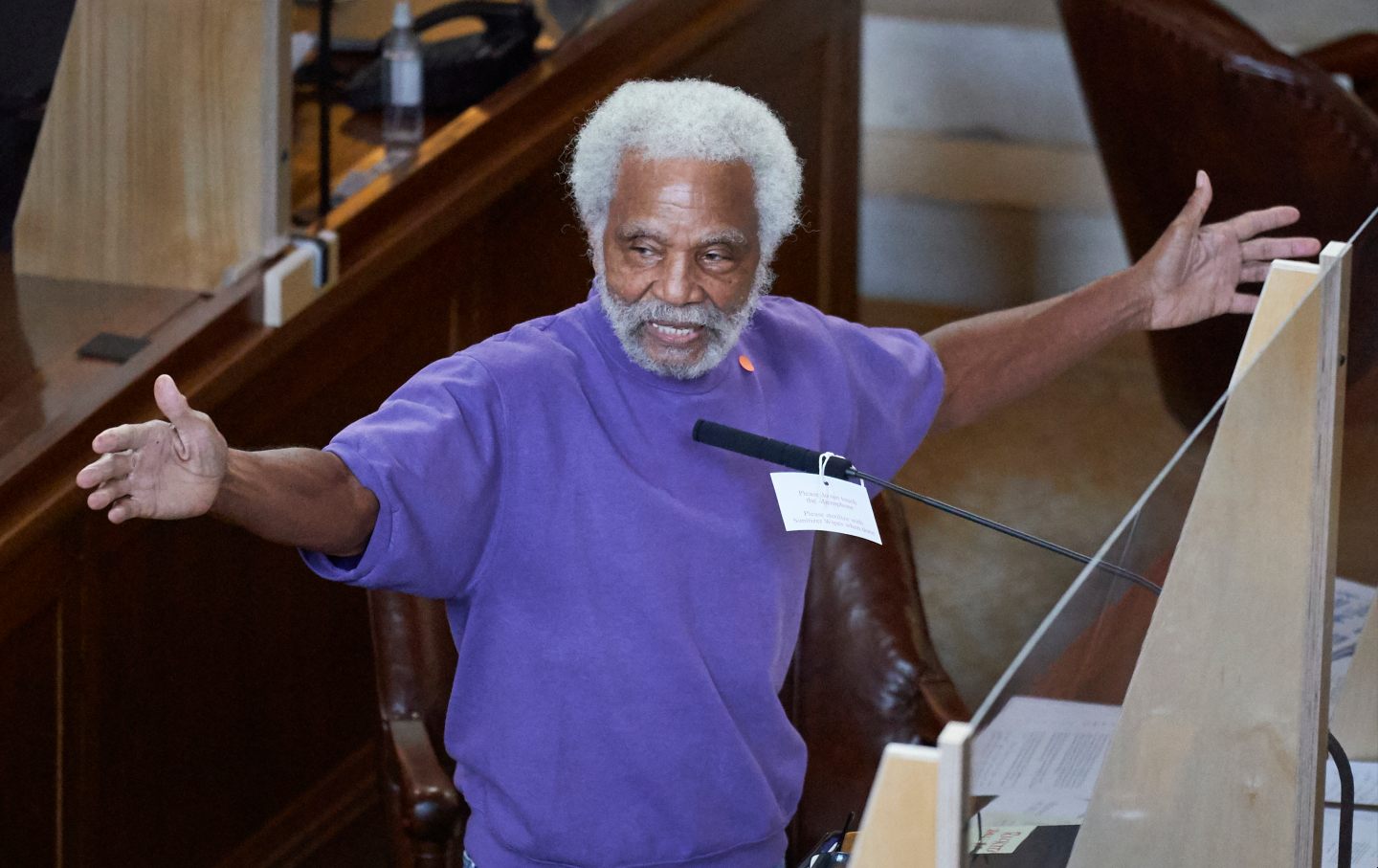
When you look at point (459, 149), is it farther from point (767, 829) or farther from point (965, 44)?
point (965, 44)

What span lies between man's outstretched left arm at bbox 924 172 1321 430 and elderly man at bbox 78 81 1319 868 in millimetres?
295

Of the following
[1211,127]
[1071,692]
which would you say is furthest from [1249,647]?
[1211,127]

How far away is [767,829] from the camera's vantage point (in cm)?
160

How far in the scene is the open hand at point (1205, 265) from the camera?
1909 mm

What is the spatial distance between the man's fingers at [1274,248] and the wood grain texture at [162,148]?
3.86 feet

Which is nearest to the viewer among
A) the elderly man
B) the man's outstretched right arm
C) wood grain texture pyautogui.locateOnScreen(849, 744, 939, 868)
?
wood grain texture pyautogui.locateOnScreen(849, 744, 939, 868)

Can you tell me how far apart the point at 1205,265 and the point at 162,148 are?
1262 mm

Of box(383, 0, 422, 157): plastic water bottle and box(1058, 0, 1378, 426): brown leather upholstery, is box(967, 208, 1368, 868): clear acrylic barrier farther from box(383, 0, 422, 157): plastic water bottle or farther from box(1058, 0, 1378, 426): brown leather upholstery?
box(1058, 0, 1378, 426): brown leather upholstery

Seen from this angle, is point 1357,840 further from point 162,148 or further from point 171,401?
point 162,148

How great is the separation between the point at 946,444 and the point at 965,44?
4.35 ft

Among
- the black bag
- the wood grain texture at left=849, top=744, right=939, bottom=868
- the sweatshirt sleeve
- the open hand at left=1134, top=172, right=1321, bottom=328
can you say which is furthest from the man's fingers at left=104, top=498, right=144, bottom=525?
the black bag

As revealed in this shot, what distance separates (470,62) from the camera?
2.84 m

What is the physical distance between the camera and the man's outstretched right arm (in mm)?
1220

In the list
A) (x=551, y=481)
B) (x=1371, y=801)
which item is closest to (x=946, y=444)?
(x=1371, y=801)
